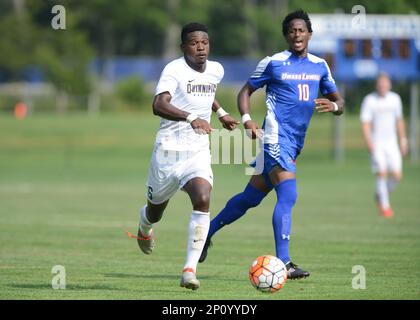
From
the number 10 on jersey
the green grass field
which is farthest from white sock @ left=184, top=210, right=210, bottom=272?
the number 10 on jersey

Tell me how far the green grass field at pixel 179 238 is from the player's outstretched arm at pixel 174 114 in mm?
1572

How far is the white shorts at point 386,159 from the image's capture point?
794 inches

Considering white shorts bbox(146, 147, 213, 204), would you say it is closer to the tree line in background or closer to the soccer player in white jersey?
the soccer player in white jersey

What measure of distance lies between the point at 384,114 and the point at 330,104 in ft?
32.1

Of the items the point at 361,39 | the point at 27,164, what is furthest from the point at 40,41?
the point at 361,39

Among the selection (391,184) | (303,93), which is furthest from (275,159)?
(391,184)

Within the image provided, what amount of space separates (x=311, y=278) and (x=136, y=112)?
2218 inches

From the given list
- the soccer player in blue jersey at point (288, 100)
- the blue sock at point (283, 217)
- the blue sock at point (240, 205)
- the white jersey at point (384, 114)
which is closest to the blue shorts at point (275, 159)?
the soccer player in blue jersey at point (288, 100)

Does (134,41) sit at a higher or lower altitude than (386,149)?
higher

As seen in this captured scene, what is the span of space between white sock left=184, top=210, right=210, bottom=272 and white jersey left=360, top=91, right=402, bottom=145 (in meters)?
10.7

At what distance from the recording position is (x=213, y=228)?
38.5ft

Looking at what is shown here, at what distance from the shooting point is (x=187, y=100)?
1031 centimetres

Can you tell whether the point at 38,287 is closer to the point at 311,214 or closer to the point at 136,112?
the point at 311,214

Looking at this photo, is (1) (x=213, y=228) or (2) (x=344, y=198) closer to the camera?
(1) (x=213, y=228)
